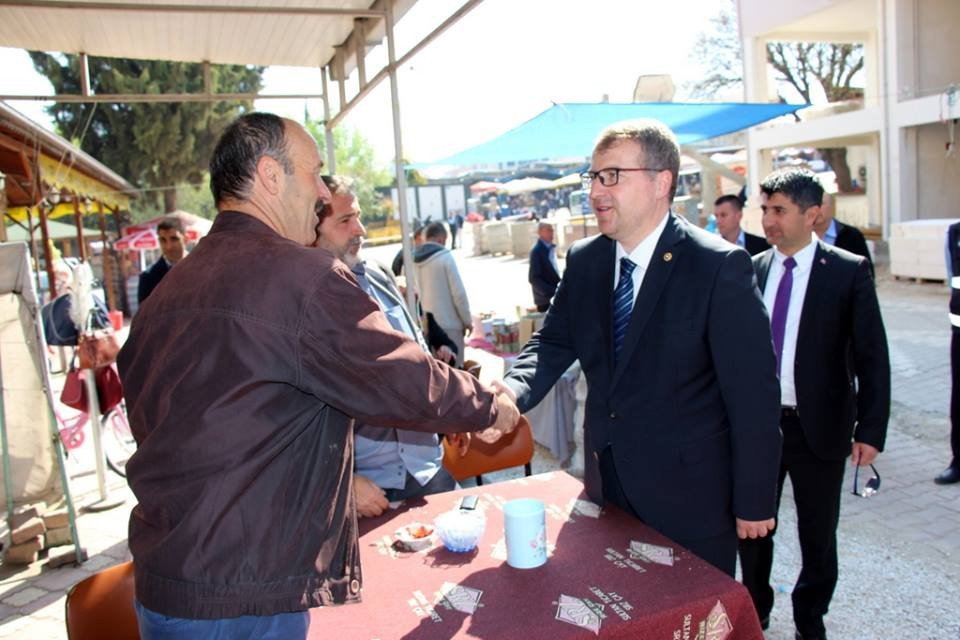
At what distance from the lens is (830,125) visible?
17.7 metres

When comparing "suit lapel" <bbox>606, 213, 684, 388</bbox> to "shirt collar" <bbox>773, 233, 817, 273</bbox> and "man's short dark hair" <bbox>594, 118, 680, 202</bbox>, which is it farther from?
"shirt collar" <bbox>773, 233, 817, 273</bbox>

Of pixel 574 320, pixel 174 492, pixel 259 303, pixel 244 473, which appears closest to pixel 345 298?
pixel 259 303

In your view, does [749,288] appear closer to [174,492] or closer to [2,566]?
[174,492]

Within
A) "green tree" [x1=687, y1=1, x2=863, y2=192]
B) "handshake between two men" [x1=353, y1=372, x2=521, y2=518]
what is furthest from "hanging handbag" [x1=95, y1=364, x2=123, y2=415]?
"green tree" [x1=687, y1=1, x2=863, y2=192]

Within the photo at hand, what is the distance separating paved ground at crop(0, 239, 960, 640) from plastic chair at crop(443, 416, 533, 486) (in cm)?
139

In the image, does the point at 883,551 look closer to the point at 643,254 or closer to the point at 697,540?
the point at 697,540

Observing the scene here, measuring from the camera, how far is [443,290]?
7141 mm

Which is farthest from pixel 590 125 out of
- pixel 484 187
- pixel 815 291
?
pixel 484 187

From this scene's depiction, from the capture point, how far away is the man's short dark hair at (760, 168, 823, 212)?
10.2ft

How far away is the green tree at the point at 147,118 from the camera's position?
24.2m

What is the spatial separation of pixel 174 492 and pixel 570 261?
158cm

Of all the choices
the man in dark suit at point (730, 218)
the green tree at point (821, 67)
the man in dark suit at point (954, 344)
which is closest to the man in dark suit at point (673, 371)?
the man in dark suit at point (954, 344)

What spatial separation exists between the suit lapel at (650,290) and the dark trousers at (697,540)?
279 mm

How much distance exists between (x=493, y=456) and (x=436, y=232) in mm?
4395
